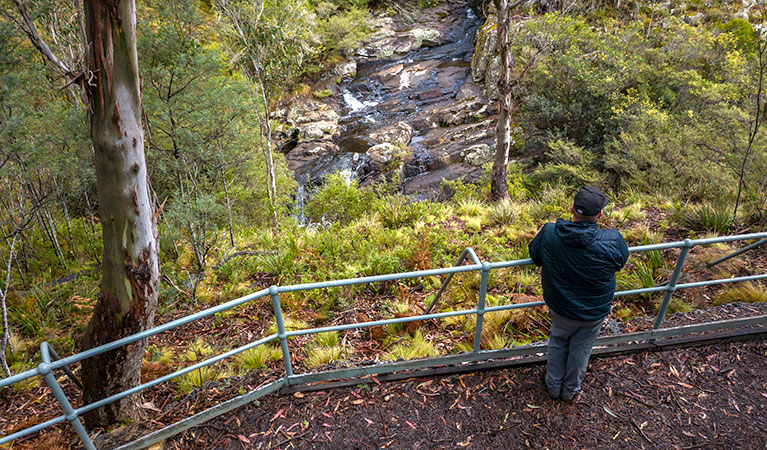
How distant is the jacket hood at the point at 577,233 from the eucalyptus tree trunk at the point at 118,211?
359 cm

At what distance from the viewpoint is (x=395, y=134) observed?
70.6 feet

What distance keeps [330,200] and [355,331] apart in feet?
21.8

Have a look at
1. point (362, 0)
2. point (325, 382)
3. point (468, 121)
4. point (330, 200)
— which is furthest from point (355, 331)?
point (362, 0)

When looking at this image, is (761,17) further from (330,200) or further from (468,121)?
(330,200)

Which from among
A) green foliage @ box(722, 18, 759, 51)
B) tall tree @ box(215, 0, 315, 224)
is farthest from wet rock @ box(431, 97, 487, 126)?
tall tree @ box(215, 0, 315, 224)

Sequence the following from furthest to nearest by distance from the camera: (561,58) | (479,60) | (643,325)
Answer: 1. (479,60)
2. (561,58)
3. (643,325)

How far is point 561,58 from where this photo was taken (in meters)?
14.7

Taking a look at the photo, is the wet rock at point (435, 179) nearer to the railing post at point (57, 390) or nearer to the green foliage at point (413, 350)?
the green foliage at point (413, 350)

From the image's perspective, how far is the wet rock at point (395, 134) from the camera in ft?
69.1

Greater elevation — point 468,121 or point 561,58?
point 561,58

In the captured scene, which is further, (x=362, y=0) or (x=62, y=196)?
(x=362, y=0)

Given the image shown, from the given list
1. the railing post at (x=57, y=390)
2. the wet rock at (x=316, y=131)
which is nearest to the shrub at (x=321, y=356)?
the railing post at (x=57, y=390)

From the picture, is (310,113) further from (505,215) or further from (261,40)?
(505,215)

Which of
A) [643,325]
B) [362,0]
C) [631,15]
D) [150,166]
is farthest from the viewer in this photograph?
[362,0]
